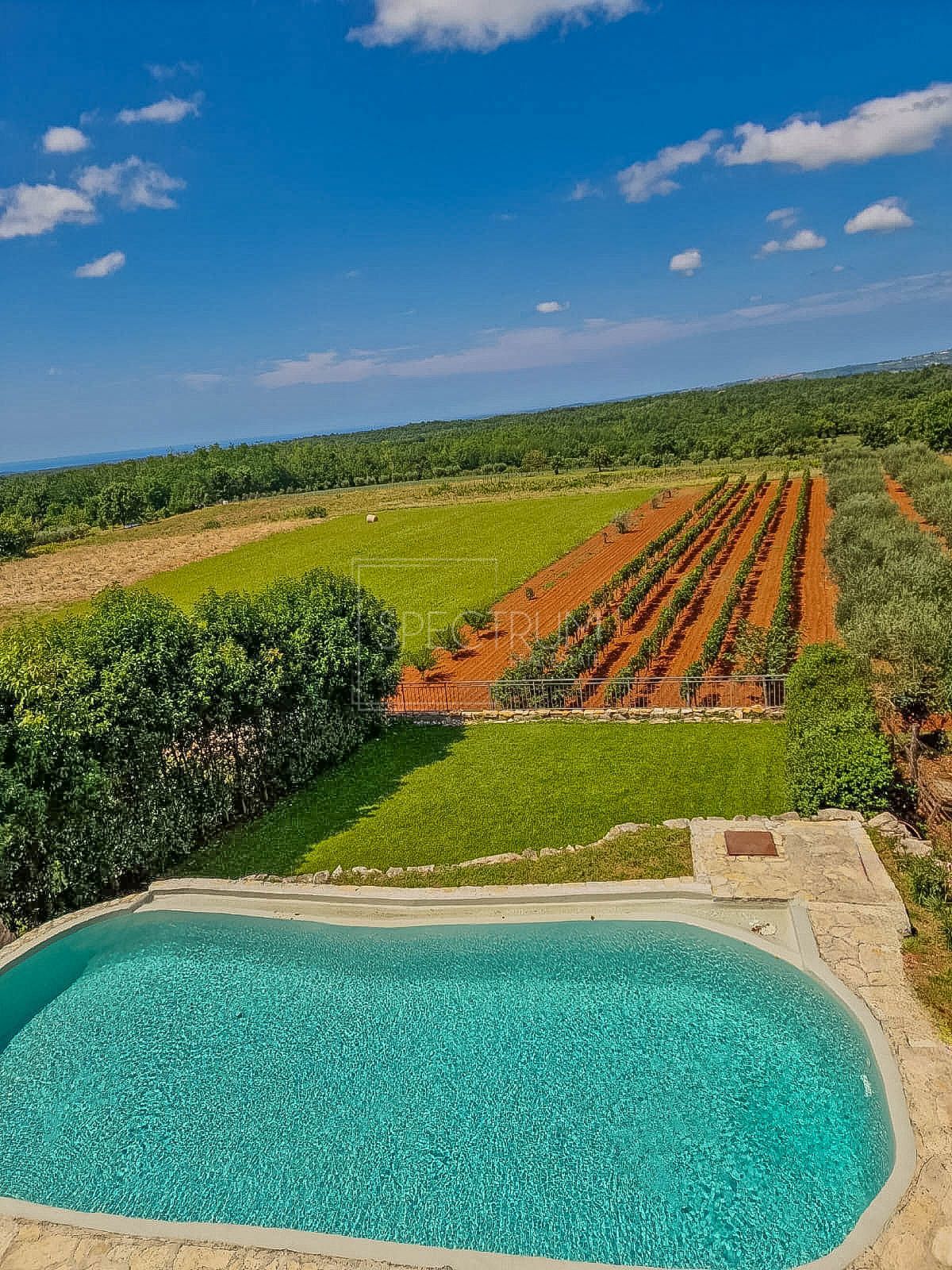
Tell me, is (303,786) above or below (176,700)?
below

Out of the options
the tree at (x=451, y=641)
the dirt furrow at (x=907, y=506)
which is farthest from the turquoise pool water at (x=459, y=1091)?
the dirt furrow at (x=907, y=506)

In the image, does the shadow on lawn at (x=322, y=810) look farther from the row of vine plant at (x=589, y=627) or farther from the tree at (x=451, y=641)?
the tree at (x=451, y=641)

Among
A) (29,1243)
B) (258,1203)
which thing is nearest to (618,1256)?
(258,1203)

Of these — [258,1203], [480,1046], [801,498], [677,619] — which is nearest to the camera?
[258,1203]

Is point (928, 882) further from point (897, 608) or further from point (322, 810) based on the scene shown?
point (322, 810)

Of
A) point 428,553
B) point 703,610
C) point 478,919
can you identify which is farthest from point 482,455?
point 478,919

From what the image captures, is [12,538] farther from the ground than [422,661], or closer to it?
farther from the ground

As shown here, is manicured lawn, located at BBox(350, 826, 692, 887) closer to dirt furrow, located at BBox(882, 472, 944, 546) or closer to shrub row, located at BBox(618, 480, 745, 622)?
shrub row, located at BBox(618, 480, 745, 622)

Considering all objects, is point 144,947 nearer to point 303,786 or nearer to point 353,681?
point 303,786
